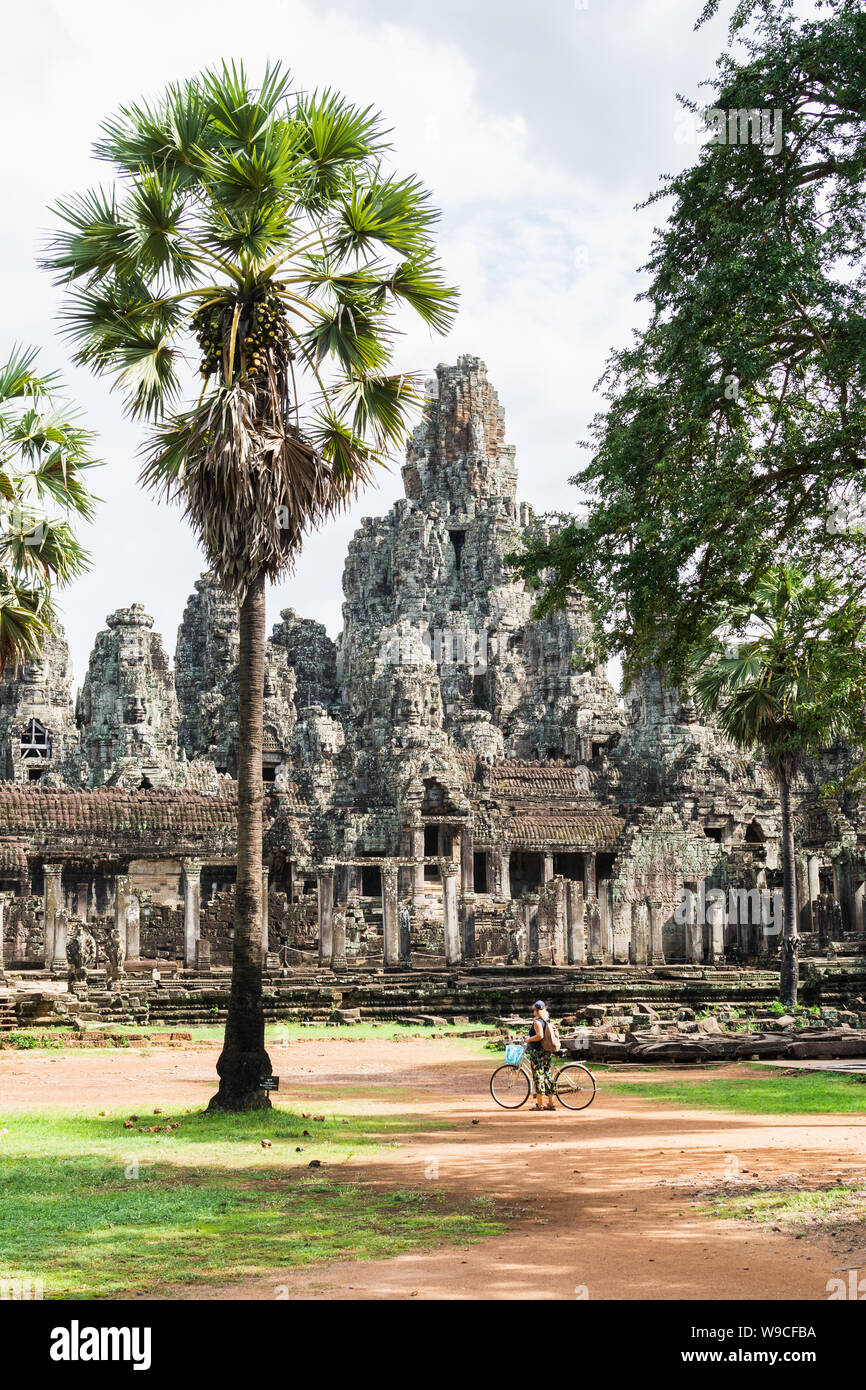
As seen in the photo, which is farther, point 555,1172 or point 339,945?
point 339,945

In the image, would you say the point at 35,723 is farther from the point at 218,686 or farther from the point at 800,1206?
the point at 800,1206

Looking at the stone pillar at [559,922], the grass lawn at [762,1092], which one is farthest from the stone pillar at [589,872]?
the grass lawn at [762,1092]

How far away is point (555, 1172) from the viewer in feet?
35.3

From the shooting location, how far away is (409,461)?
75.8m

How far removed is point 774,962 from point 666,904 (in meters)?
4.96

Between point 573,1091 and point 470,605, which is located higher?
point 470,605

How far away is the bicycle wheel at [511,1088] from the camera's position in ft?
48.9

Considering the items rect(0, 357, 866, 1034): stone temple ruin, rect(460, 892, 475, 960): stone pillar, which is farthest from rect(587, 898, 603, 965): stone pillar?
rect(460, 892, 475, 960): stone pillar

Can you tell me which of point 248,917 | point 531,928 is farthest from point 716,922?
point 248,917

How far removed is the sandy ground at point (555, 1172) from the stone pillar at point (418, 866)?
21244 millimetres

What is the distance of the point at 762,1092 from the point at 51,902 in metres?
20.3

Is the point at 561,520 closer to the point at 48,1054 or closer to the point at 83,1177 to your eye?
the point at 83,1177

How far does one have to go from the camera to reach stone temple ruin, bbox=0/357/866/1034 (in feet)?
118
